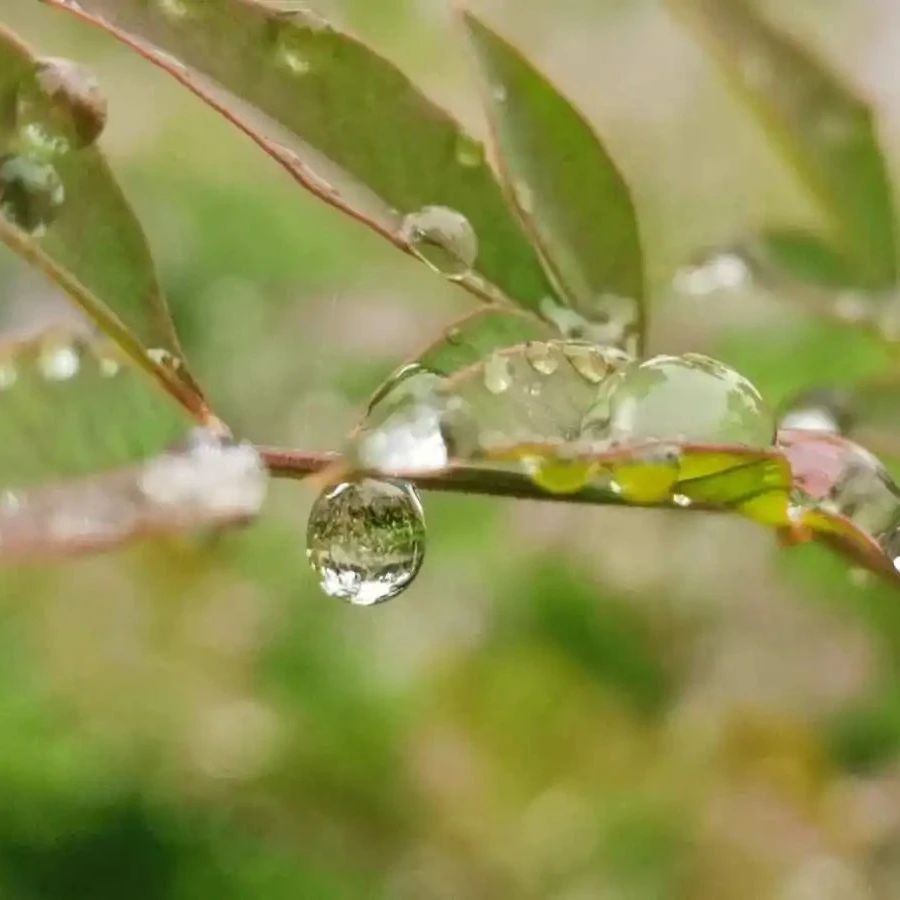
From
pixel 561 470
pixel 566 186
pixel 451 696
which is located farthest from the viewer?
pixel 451 696

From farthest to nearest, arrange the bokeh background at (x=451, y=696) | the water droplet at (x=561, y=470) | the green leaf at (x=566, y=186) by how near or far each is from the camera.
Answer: the bokeh background at (x=451, y=696), the green leaf at (x=566, y=186), the water droplet at (x=561, y=470)

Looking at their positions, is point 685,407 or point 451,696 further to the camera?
point 451,696

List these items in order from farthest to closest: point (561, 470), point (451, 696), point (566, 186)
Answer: point (451, 696), point (566, 186), point (561, 470)

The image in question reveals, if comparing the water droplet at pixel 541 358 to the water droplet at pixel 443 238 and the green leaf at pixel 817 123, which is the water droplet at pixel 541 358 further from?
the green leaf at pixel 817 123

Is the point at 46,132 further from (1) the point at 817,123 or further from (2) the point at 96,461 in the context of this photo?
(1) the point at 817,123

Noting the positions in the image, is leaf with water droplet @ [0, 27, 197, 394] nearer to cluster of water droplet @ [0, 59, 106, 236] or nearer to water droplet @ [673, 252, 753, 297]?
cluster of water droplet @ [0, 59, 106, 236]

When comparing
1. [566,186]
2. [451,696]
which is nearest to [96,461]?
[566,186]

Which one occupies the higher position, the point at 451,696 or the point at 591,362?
the point at 591,362

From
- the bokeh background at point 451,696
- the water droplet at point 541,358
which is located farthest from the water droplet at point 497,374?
the bokeh background at point 451,696
